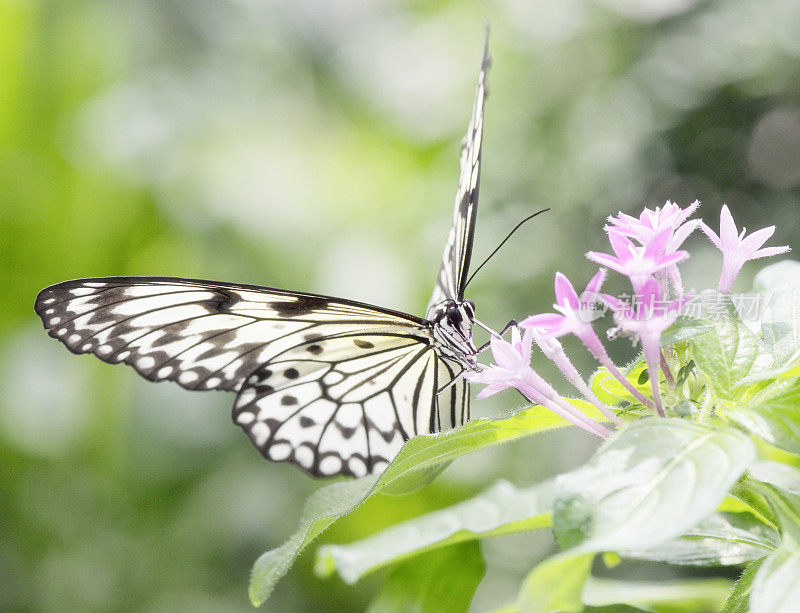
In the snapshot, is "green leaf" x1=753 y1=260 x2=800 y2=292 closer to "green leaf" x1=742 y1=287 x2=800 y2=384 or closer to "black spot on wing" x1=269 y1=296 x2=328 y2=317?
"green leaf" x1=742 y1=287 x2=800 y2=384

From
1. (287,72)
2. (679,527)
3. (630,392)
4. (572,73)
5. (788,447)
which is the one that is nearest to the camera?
(679,527)

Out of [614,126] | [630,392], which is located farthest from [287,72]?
[630,392]

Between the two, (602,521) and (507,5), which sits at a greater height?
(507,5)

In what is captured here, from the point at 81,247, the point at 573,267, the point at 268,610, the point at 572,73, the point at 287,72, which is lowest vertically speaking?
the point at 268,610

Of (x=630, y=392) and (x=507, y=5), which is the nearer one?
(x=630, y=392)

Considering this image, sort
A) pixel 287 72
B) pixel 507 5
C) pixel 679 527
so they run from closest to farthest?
pixel 679 527
pixel 507 5
pixel 287 72

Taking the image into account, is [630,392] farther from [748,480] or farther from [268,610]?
[268,610]
